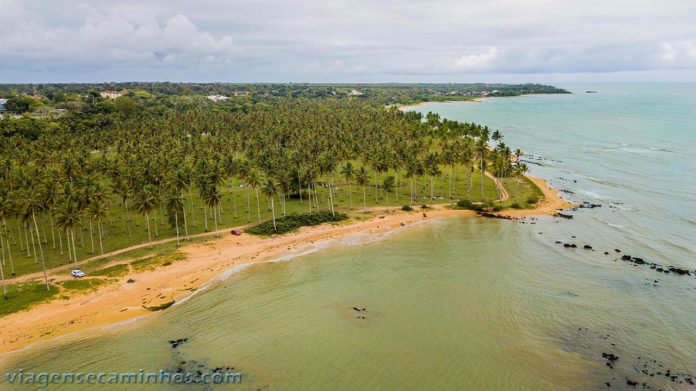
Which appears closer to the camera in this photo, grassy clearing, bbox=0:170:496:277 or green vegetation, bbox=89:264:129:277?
green vegetation, bbox=89:264:129:277

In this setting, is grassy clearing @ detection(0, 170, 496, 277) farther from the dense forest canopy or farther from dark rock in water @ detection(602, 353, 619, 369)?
dark rock in water @ detection(602, 353, 619, 369)

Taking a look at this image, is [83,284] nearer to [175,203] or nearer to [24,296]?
[24,296]

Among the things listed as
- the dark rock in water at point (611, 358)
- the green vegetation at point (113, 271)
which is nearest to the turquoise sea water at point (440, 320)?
the dark rock in water at point (611, 358)

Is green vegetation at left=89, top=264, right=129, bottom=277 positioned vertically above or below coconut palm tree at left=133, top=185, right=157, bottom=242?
below

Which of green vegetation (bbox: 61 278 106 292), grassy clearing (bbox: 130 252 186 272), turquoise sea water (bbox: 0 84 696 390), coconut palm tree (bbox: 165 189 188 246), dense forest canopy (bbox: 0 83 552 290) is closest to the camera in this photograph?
turquoise sea water (bbox: 0 84 696 390)

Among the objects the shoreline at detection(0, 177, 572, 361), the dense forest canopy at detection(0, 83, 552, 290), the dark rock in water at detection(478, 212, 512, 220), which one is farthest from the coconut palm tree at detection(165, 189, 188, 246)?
the dark rock in water at detection(478, 212, 512, 220)

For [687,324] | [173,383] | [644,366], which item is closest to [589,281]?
[687,324]

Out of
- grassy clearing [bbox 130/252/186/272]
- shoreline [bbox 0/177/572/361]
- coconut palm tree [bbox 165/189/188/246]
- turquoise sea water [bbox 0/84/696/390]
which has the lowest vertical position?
turquoise sea water [bbox 0/84/696/390]
